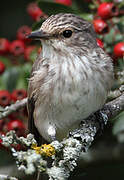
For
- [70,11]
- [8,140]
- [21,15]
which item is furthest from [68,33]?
[21,15]

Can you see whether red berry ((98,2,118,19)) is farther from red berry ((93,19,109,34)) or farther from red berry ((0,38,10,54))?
red berry ((0,38,10,54))

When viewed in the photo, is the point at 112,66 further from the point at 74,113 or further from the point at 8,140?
the point at 8,140

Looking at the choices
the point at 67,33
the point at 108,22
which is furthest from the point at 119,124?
the point at 108,22

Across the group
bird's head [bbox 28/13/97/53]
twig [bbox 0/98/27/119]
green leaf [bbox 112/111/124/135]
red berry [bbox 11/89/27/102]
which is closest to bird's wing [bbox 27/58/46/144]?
twig [bbox 0/98/27/119]

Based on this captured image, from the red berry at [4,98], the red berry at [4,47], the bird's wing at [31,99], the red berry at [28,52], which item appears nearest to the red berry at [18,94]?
the red berry at [4,98]

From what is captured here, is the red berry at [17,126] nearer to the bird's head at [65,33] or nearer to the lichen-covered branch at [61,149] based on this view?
the lichen-covered branch at [61,149]
